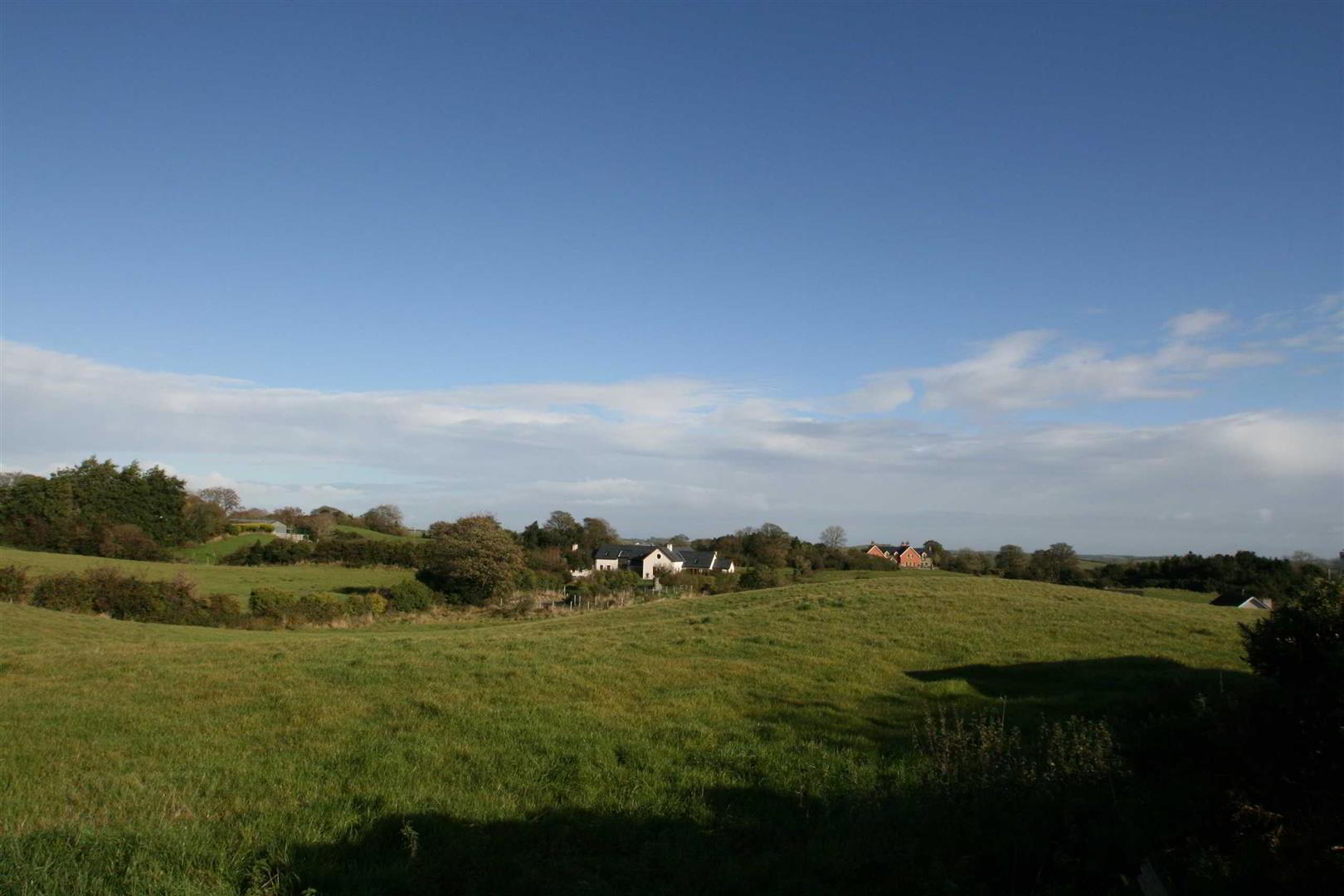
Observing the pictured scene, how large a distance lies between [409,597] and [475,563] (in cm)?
509

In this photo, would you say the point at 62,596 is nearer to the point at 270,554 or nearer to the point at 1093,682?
the point at 270,554

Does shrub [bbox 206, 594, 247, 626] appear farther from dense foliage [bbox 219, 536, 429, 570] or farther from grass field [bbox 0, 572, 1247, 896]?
dense foliage [bbox 219, 536, 429, 570]

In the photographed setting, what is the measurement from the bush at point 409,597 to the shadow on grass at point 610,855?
43.3 meters

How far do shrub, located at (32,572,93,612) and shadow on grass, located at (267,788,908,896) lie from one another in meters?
39.9

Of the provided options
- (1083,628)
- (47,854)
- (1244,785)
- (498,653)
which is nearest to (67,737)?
(47,854)

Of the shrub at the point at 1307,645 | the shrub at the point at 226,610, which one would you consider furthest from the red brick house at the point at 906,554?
the shrub at the point at 1307,645

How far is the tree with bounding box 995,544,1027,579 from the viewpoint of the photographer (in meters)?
69.1

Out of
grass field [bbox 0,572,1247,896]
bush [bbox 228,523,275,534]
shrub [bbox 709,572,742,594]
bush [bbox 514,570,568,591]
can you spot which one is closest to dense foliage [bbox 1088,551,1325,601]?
shrub [bbox 709,572,742,594]

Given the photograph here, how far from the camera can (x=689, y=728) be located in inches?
376

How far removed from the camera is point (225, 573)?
167 feet

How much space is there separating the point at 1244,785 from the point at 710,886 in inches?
146

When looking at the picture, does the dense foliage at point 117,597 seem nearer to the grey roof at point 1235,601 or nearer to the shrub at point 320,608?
the shrub at point 320,608

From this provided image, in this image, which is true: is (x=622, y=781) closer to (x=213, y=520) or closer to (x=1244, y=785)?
(x=1244, y=785)

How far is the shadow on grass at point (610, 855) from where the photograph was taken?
5129 millimetres
